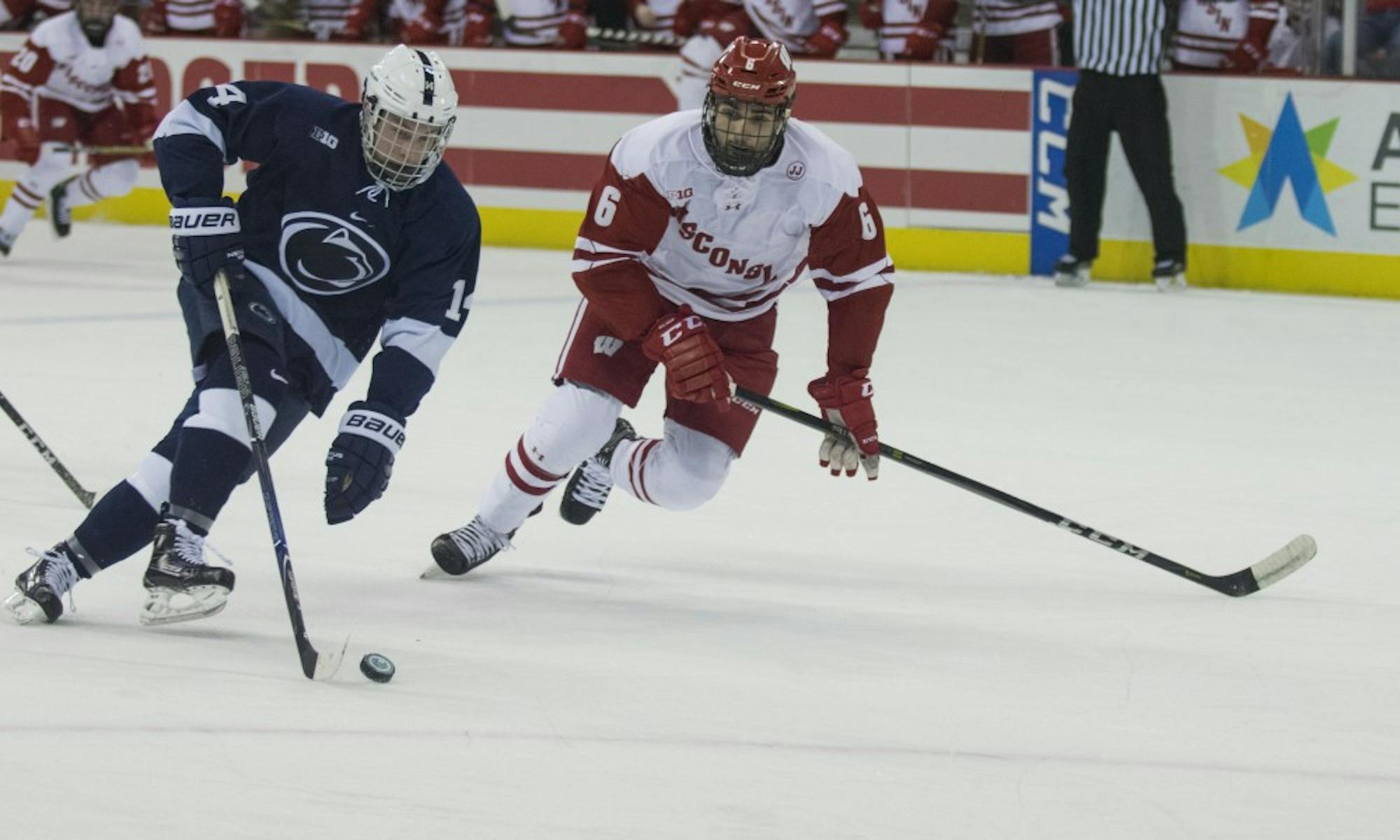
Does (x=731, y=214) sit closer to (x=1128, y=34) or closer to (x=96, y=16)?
(x=1128, y=34)

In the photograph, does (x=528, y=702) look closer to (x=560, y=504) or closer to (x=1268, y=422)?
(x=560, y=504)

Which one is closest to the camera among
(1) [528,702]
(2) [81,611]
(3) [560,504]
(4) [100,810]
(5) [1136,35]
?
(4) [100,810]

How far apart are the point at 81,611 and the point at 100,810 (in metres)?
1.02

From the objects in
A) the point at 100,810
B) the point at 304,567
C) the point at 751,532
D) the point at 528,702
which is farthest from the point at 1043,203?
the point at 100,810

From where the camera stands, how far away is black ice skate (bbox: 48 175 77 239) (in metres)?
9.12

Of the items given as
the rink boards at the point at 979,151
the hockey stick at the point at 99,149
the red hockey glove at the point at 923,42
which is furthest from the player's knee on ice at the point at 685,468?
the hockey stick at the point at 99,149

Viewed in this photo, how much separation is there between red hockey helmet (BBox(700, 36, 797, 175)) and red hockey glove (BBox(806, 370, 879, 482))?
43 centimetres

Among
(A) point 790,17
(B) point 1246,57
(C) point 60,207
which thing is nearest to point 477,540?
(B) point 1246,57

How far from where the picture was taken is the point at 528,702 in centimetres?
297

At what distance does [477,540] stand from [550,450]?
0.23m

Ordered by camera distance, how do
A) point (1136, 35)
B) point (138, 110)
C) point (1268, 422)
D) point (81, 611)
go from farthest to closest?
1. point (138, 110)
2. point (1136, 35)
3. point (1268, 422)
4. point (81, 611)

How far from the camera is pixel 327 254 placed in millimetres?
3484

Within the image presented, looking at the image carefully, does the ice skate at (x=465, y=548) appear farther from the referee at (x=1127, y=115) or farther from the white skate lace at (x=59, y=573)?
the referee at (x=1127, y=115)

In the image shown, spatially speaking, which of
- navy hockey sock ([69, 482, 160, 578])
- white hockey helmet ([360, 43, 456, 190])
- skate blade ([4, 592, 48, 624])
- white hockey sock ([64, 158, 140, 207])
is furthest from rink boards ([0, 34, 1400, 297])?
skate blade ([4, 592, 48, 624])
